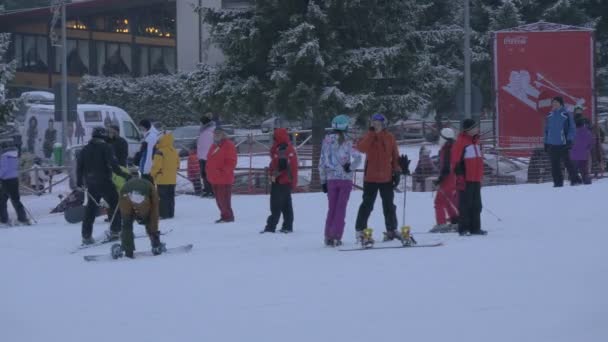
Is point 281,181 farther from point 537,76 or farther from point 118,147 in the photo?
point 537,76

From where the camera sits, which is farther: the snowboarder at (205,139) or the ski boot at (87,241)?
the snowboarder at (205,139)

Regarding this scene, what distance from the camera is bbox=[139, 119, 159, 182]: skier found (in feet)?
60.3

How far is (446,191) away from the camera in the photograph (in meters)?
15.2

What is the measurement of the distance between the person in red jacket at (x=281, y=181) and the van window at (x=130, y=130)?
68.1 feet

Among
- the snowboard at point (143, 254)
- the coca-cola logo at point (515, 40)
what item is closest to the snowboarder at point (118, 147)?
the snowboard at point (143, 254)

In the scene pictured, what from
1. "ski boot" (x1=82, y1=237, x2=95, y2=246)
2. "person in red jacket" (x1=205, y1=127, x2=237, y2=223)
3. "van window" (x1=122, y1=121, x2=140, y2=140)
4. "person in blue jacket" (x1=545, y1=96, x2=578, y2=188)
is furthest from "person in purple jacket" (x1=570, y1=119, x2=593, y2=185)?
"van window" (x1=122, y1=121, x2=140, y2=140)

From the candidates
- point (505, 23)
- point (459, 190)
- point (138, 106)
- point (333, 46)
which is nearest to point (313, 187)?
point (333, 46)

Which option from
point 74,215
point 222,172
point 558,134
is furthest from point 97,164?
point 558,134

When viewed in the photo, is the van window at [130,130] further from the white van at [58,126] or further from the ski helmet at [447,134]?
the ski helmet at [447,134]

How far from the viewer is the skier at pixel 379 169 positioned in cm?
1343

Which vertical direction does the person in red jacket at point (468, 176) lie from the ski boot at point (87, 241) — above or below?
above

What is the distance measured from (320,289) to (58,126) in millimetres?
26608

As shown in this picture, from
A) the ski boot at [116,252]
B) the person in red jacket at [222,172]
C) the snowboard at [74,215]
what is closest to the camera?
the ski boot at [116,252]

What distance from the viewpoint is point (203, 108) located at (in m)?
31.9
